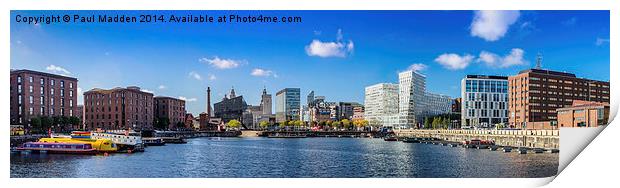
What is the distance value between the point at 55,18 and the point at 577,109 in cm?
2449

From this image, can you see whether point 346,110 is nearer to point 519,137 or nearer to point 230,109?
point 230,109

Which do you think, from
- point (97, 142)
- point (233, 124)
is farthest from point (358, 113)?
point (97, 142)

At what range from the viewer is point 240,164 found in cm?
2488

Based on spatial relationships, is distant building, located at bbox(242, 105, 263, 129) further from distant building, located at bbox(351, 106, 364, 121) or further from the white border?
the white border

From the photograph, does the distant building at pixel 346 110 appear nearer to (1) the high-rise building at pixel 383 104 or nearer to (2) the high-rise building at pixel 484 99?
(1) the high-rise building at pixel 383 104

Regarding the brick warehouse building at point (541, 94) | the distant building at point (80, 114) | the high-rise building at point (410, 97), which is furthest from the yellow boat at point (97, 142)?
the high-rise building at point (410, 97)

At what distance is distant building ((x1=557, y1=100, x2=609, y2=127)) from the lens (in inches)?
933

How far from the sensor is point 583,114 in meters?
29.2

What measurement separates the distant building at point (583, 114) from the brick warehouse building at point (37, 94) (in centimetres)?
2294

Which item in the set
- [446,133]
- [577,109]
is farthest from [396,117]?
[577,109]

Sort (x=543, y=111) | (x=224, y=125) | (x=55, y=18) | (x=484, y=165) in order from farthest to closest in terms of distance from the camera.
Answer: (x=224, y=125), (x=543, y=111), (x=484, y=165), (x=55, y=18)

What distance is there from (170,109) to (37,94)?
18099mm
